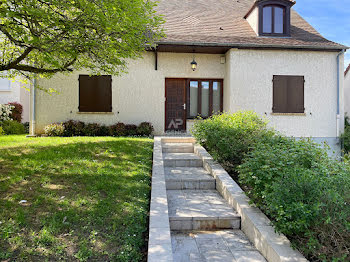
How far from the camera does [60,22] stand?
16.4 ft

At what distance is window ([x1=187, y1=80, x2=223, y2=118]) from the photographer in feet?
35.5

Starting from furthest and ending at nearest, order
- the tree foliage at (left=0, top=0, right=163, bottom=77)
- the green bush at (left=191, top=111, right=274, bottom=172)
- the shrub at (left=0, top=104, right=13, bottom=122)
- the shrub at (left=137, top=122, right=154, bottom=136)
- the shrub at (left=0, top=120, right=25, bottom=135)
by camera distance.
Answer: the shrub at (left=0, top=104, right=13, bottom=122) < the shrub at (left=0, top=120, right=25, bottom=135) < the shrub at (left=137, top=122, right=154, bottom=136) < the green bush at (left=191, top=111, right=274, bottom=172) < the tree foliage at (left=0, top=0, right=163, bottom=77)

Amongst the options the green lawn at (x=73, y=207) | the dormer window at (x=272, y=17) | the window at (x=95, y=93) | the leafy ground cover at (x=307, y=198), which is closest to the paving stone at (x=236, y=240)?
the leafy ground cover at (x=307, y=198)

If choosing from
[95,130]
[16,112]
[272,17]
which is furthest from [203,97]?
[16,112]

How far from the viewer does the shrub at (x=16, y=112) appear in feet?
41.0

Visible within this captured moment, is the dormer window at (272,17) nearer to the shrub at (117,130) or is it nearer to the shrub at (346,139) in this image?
the shrub at (346,139)

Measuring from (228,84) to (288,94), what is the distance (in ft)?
8.32

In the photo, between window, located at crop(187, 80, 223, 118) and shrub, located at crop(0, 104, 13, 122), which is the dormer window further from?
shrub, located at crop(0, 104, 13, 122)

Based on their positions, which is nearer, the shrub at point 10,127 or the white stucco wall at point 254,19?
the white stucco wall at point 254,19

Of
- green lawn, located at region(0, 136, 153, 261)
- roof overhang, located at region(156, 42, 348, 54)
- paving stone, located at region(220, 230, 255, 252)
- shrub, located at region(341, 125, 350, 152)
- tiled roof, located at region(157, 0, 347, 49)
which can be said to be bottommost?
paving stone, located at region(220, 230, 255, 252)

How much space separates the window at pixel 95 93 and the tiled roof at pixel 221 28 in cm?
292

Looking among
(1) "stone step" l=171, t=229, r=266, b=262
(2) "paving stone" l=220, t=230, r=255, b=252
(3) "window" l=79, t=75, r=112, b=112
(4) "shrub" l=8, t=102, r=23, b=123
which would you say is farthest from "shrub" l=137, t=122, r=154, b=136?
(4) "shrub" l=8, t=102, r=23, b=123

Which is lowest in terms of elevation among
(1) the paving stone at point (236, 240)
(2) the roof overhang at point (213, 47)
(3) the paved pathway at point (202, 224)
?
(1) the paving stone at point (236, 240)

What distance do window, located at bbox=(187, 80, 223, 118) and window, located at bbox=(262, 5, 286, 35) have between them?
3.04 meters
